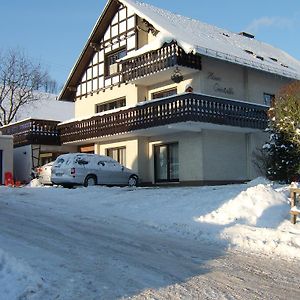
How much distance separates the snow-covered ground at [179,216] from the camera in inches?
272

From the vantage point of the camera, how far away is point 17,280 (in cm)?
610

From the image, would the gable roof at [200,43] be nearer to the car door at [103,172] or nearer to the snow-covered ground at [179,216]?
the car door at [103,172]

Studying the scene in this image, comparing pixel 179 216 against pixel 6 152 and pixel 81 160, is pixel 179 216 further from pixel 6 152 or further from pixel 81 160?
pixel 6 152

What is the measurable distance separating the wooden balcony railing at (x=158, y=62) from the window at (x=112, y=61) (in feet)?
8.14

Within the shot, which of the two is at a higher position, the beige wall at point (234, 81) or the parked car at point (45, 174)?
the beige wall at point (234, 81)

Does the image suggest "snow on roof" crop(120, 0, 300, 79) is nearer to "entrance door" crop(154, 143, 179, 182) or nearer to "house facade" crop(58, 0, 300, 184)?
"house facade" crop(58, 0, 300, 184)

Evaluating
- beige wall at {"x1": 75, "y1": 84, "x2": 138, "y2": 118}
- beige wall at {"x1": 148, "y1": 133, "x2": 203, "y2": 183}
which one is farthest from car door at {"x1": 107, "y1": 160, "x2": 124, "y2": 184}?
beige wall at {"x1": 75, "y1": 84, "x2": 138, "y2": 118}

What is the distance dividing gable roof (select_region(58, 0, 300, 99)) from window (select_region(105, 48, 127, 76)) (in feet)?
5.61

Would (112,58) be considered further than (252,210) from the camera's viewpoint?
Yes

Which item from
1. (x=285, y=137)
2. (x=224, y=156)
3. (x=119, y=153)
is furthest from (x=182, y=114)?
(x=119, y=153)

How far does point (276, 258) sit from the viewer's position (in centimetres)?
854

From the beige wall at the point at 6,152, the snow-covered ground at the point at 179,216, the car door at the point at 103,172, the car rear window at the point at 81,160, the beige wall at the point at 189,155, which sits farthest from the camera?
the beige wall at the point at 6,152

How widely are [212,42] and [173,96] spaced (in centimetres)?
552

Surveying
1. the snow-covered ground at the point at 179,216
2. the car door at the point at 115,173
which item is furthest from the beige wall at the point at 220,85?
the snow-covered ground at the point at 179,216
